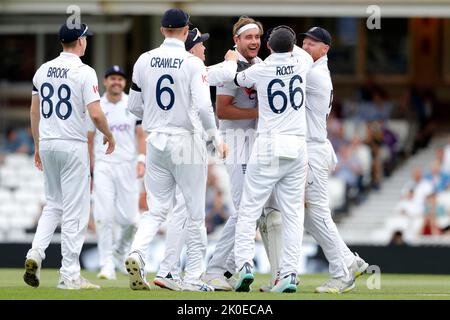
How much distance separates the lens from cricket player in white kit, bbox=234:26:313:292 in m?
11.9

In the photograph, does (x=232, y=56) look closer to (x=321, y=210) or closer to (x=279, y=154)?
(x=279, y=154)

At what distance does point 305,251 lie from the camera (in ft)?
66.6

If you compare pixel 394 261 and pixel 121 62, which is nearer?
pixel 394 261

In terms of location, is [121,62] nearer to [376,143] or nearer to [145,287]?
[376,143]

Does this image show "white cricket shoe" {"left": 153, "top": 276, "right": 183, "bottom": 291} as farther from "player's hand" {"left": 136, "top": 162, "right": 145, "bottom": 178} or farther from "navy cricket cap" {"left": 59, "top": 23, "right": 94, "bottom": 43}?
"player's hand" {"left": 136, "top": 162, "right": 145, "bottom": 178}

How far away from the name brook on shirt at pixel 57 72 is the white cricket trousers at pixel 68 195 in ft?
1.95

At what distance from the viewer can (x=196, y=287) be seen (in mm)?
12047

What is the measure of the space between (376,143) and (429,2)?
9.78 ft

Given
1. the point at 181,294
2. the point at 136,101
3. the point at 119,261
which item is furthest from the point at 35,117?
the point at 119,261

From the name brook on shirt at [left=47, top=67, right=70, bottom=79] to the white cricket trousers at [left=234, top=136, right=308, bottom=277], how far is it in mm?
1859

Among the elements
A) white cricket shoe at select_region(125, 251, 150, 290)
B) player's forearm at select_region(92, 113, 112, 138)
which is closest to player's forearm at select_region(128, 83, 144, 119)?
player's forearm at select_region(92, 113, 112, 138)

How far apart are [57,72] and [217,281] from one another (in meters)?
2.48
